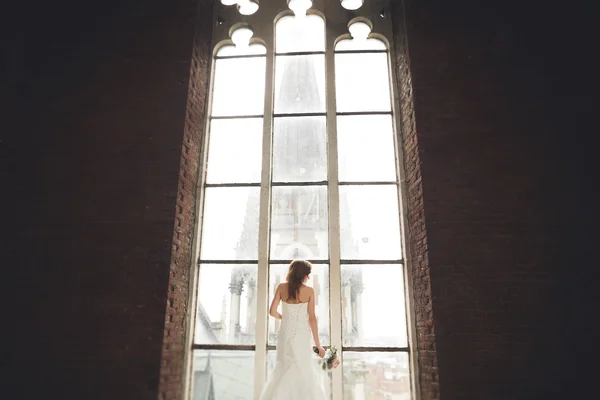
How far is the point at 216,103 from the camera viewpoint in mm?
4184

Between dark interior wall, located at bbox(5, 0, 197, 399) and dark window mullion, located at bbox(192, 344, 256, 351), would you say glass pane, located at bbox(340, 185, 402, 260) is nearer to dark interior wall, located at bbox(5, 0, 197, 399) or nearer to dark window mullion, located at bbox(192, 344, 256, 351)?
dark window mullion, located at bbox(192, 344, 256, 351)

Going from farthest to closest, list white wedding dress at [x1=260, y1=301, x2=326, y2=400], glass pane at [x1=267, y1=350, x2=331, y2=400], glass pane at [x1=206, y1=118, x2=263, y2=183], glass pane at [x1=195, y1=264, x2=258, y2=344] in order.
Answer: glass pane at [x1=206, y1=118, x2=263, y2=183] → glass pane at [x1=195, y1=264, x2=258, y2=344] → glass pane at [x1=267, y1=350, x2=331, y2=400] → white wedding dress at [x1=260, y1=301, x2=326, y2=400]

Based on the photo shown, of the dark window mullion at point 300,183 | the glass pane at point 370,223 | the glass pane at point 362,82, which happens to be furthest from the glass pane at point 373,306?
the glass pane at point 362,82

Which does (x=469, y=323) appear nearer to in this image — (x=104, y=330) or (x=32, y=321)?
(x=104, y=330)

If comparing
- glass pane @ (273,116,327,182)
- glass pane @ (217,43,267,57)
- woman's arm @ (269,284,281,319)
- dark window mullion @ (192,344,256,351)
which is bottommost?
dark window mullion @ (192,344,256,351)

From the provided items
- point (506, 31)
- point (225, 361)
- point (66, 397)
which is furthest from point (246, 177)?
point (506, 31)

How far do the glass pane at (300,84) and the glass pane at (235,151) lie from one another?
1.25 ft

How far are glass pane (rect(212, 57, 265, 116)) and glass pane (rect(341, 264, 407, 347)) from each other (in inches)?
80.4

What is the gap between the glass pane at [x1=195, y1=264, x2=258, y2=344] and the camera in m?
3.45

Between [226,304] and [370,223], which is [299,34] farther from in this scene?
[226,304]

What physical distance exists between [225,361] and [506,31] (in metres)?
4.08

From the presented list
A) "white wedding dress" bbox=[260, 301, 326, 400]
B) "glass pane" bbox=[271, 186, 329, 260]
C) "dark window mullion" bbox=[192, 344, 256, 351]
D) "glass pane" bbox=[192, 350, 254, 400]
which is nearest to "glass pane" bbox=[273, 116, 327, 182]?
"glass pane" bbox=[271, 186, 329, 260]

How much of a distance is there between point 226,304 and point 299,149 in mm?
1697

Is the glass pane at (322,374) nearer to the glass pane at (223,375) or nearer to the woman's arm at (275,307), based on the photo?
the glass pane at (223,375)
